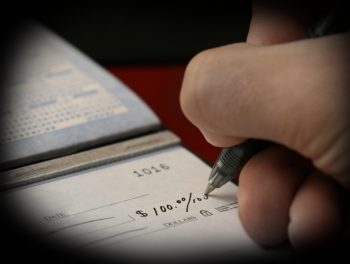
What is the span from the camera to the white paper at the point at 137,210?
44 centimetres

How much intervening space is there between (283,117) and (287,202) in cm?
10

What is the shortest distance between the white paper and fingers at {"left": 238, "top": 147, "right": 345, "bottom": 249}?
3 centimetres

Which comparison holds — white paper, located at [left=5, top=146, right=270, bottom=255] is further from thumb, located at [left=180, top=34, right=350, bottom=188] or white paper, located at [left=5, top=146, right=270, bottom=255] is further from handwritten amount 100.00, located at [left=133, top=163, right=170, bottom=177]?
thumb, located at [left=180, top=34, right=350, bottom=188]

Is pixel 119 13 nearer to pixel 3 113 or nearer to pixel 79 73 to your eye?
pixel 79 73

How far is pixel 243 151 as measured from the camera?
1.51 ft

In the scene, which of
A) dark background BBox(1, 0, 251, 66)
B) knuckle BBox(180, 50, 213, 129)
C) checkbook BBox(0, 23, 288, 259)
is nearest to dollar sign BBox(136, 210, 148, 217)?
checkbook BBox(0, 23, 288, 259)

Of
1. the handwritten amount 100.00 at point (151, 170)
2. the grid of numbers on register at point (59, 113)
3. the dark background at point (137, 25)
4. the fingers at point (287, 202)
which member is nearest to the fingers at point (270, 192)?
the fingers at point (287, 202)

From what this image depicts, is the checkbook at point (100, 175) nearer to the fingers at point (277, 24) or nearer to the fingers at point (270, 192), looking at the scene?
the fingers at point (270, 192)

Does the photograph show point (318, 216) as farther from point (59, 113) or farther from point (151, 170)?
point (59, 113)

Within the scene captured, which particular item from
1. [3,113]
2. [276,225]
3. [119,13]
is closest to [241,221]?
[276,225]

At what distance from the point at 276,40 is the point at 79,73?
1.19ft

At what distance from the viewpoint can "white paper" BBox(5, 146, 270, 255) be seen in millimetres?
443

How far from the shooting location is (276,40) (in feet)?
1.48

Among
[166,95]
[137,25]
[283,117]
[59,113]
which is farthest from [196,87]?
[137,25]
